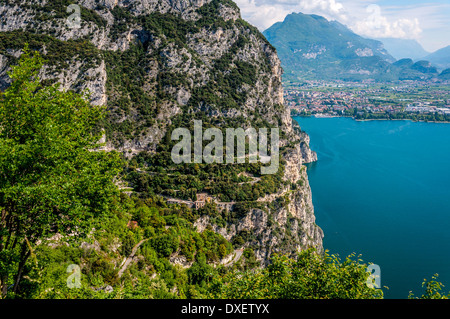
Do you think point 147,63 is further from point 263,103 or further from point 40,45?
point 263,103

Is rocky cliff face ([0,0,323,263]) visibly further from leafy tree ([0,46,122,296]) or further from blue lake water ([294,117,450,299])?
leafy tree ([0,46,122,296])

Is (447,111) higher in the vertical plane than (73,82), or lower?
lower

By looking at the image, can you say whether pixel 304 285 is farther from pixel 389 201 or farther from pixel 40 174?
pixel 389 201

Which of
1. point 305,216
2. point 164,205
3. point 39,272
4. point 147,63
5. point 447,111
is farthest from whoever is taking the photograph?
point 447,111

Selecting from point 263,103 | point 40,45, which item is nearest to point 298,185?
point 263,103

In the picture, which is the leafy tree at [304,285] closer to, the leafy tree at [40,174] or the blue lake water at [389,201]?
the leafy tree at [40,174]

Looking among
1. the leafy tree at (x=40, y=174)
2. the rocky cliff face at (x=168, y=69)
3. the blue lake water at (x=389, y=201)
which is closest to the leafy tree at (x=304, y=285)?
the leafy tree at (x=40, y=174)
